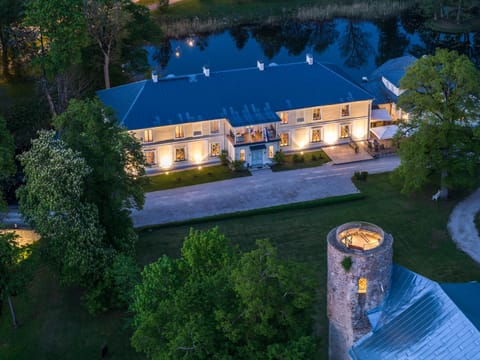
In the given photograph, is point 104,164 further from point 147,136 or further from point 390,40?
point 390,40

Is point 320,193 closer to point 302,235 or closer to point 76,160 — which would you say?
point 302,235

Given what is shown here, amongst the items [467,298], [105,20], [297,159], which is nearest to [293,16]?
[105,20]

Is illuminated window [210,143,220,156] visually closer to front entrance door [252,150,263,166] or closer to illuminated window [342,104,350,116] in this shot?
front entrance door [252,150,263,166]

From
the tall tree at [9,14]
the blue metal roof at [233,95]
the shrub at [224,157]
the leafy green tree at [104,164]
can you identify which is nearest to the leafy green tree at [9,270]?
the leafy green tree at [104,164]

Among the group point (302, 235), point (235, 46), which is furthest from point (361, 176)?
point (235, 46)

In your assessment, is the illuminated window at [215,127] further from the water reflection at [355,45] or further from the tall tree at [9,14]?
the water reflection at [355,45]

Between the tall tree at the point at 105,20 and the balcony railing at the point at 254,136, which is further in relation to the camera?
the tall tree at the point at 105,20
